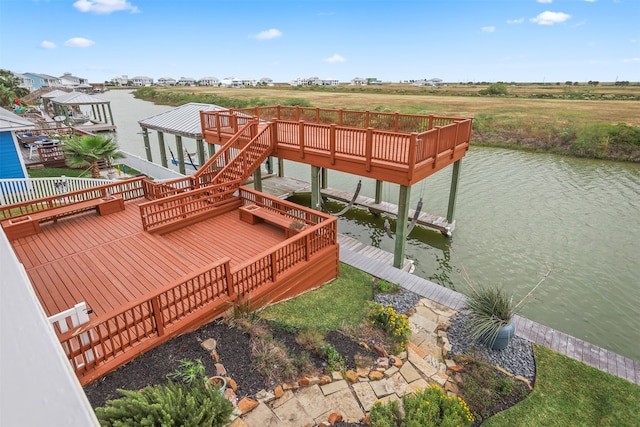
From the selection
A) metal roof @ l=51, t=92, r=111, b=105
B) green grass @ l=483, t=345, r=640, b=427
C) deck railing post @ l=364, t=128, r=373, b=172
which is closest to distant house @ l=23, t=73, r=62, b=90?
metal roof @ l=51, t=92, r=111, b=105

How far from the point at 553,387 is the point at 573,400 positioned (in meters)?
0.30

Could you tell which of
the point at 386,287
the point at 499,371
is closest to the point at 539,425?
the point at 499,371

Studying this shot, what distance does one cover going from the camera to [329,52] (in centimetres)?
14512

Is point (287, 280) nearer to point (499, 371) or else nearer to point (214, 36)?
point (499, 371)

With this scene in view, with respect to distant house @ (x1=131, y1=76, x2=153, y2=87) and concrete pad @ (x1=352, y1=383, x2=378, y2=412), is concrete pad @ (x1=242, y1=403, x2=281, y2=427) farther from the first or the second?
distant house @ (x1=131, y1=76, x2=153, y2=87)

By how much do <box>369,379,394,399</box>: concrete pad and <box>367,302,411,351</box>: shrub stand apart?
0.83m

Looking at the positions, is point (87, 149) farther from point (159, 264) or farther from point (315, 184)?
point (315, 184)

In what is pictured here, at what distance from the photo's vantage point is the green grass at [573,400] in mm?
5242

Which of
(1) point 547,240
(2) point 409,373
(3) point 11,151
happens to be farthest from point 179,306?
(3) point 11,151

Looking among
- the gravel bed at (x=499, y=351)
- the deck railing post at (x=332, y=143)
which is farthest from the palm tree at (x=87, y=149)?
the gravel bed at (x=499, y=351)

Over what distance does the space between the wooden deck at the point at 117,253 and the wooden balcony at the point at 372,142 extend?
310 cm

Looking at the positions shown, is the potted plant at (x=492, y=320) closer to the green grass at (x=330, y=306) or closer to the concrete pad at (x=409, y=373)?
the concrete pad at (x=409, y=373)

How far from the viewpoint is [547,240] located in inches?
503

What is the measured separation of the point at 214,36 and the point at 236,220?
122m
